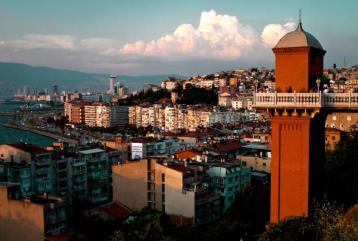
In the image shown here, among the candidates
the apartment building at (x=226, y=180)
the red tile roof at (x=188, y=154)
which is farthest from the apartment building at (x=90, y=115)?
the apartment building at (x=226, y=180)

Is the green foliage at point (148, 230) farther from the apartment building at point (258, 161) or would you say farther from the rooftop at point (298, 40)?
the apartment building at point (258, 161)

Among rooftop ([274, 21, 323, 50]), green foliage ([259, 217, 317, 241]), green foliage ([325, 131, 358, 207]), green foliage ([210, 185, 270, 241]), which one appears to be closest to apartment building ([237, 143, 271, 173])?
green foliage ([325, 131, 358, 207])

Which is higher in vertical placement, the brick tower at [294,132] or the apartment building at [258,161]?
the brick tower at [294,132]

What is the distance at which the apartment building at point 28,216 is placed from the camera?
15.5 m

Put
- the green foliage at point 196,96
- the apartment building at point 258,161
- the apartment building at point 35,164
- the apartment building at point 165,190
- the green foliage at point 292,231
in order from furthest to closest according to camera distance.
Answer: the green foliage at point 196,96 < the apartment building at point 258,161 < the apartment building at point 35,164 < the apartment building at point 165,190 < the green foliage at point 292,231

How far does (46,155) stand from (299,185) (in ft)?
55.0

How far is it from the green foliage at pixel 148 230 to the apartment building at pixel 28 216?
319cm

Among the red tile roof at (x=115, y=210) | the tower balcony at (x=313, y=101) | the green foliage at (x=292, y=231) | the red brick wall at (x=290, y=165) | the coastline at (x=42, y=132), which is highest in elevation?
the tower balcony at (x=313, y=101)

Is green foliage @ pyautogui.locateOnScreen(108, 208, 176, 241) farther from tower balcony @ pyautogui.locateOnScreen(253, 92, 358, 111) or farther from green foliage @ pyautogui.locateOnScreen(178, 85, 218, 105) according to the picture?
green foliage @ pyautogui.locateOnScreen(178, 85, 218, 105)

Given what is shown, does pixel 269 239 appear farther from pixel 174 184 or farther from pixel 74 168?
pixel 74 168

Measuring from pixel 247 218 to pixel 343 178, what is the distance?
9.80 ft

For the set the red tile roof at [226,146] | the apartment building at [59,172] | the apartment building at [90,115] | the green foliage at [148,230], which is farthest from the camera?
the apartment building at [90,115]

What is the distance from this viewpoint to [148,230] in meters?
12.4

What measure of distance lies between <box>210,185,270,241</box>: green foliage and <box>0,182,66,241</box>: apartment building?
17.4ft
